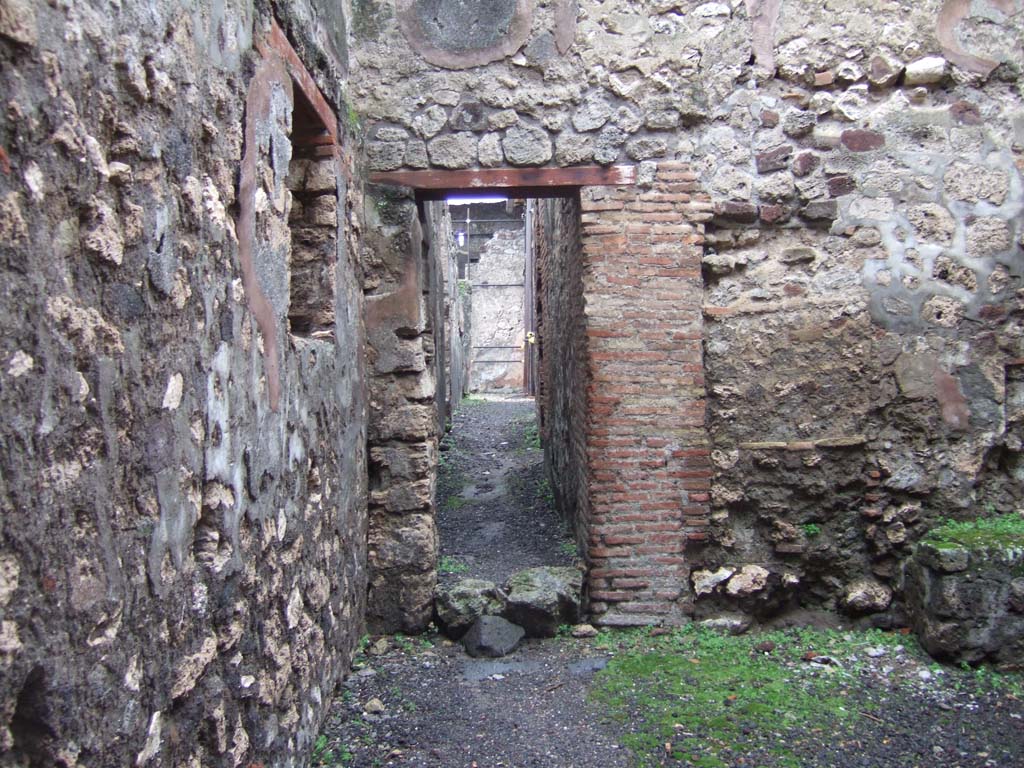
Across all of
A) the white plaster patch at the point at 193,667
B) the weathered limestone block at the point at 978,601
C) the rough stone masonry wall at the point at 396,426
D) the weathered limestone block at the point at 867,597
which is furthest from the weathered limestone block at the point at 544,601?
the white plaster patch at the point at 193,667

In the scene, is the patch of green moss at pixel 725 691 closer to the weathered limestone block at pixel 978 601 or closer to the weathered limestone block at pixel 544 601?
the weathered limestone block at pixel 544 601

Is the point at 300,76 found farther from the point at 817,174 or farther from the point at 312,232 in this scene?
the point at 817,174

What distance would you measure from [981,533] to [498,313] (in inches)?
706

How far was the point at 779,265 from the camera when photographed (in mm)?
4348

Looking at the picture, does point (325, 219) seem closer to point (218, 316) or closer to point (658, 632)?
point (218, 316)

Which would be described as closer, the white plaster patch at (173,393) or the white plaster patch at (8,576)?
the white plaster patch at (8,576)

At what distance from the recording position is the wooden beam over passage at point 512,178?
427 centimetres

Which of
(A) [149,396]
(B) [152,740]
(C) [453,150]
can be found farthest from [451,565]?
(A) [149,396]

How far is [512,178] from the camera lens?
14.1ft

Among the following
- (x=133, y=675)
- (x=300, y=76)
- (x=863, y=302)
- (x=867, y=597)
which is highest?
(x=300, y=76)

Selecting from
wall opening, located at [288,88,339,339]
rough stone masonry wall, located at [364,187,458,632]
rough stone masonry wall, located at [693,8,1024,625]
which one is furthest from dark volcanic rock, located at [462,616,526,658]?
wall opening, located at [288,88,339,339]

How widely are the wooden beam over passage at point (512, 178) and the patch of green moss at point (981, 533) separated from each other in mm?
2397

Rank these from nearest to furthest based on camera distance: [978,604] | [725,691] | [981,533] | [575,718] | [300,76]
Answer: [300,76] → [575,718] → [725,691] → [978,604] → [981,533]

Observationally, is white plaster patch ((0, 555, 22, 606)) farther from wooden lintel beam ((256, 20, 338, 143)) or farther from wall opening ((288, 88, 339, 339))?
wall opening ((288, 88, 339, 339))
